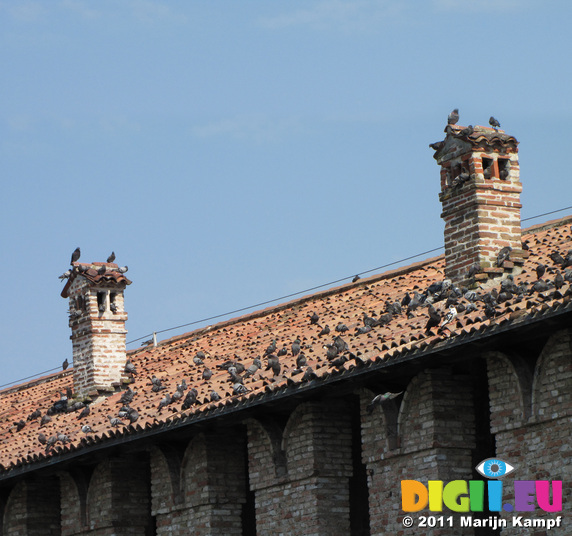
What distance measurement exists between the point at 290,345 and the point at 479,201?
11.6ft

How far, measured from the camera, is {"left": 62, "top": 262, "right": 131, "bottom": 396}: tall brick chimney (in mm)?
25125

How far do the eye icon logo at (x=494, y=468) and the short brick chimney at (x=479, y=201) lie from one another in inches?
144

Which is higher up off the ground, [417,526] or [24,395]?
[24,395]

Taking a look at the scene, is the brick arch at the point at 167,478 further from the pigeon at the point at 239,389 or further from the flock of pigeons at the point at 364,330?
the pigeon at the point at 239,389

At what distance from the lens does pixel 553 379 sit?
48.4 feet

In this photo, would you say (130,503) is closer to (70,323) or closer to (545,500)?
(70,323)

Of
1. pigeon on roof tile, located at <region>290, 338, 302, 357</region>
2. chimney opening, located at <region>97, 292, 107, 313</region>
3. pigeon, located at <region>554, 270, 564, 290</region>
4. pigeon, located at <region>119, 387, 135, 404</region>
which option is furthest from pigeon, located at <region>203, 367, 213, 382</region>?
pigeon, located at <region>554, 270, 564, 290</region>

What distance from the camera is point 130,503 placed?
21375 millimetres

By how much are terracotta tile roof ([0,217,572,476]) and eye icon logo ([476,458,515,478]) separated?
1422mm

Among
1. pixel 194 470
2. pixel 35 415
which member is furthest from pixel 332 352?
pixel 35 415

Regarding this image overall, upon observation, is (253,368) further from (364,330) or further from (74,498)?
(74,498)

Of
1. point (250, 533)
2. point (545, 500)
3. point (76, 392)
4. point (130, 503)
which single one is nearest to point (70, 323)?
point (76, 392)

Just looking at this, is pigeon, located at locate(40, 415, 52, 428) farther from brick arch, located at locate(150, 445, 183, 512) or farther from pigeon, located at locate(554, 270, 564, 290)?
pigeon, located at locate(554, 270, 564, 290)

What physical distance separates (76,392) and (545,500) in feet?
40.7
